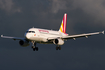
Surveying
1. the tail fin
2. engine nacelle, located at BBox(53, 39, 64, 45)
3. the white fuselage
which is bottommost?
engine nacelle, located at BBox(53, 39, 64, 45)

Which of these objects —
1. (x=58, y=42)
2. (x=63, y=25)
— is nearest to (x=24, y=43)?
(x=58, y=42)

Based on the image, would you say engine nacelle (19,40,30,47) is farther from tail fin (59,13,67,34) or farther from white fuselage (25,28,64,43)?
tail fin (59,13,67,34)

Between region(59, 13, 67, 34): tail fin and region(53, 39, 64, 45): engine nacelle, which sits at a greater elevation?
region(59, 13, 67, 34): tail fin

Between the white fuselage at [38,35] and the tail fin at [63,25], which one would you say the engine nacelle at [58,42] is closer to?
the white fuselage at [38,35]

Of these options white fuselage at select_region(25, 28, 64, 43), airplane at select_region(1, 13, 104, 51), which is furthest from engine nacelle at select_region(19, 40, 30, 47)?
white fuselage at select_region(25, 28, 64, 43)

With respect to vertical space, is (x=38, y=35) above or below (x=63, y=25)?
below

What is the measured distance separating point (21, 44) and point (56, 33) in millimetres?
11359

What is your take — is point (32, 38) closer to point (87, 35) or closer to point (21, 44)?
point (21, 44)

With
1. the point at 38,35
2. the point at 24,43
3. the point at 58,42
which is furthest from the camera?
the point at 24,43

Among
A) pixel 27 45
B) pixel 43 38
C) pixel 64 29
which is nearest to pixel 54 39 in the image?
pixel 43 38

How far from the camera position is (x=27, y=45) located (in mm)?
82062

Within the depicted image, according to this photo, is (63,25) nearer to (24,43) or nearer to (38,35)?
(24,43)

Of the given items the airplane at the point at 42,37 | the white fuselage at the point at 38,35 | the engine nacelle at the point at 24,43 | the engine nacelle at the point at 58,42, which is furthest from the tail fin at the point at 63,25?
the engine nacelle at the point at 24,43

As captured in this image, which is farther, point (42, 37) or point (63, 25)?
point (63, 25)
